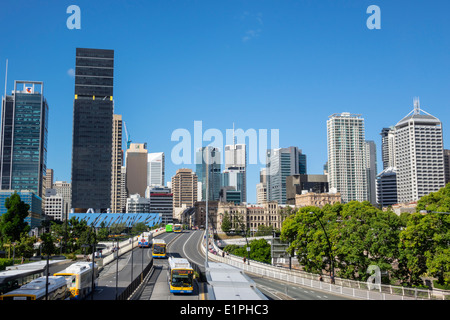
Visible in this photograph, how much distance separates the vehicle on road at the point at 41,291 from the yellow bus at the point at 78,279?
1.46 meters

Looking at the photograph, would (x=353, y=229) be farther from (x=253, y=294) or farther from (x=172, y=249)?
(x=172, y=249)

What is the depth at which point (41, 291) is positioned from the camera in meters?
30.3

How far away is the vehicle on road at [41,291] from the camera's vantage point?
28344mm

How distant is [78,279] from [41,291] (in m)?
9.50

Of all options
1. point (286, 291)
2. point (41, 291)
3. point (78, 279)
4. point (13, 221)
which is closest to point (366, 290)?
point (286, 291)

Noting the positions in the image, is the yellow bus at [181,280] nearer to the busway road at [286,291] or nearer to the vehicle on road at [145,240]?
the busway road at [286,291]

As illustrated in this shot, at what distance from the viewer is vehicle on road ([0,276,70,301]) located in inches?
1116

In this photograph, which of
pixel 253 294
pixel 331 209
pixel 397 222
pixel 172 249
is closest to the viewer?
pixel 253 294

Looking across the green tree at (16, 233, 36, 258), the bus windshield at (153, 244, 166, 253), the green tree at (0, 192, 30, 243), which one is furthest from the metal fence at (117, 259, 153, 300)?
the green tree at (0, 192, 30, 243)

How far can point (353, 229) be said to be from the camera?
5662 cm

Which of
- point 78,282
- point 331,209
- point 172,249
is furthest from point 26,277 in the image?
point 172,249

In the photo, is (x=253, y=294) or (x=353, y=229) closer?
(x=253, y=294)
